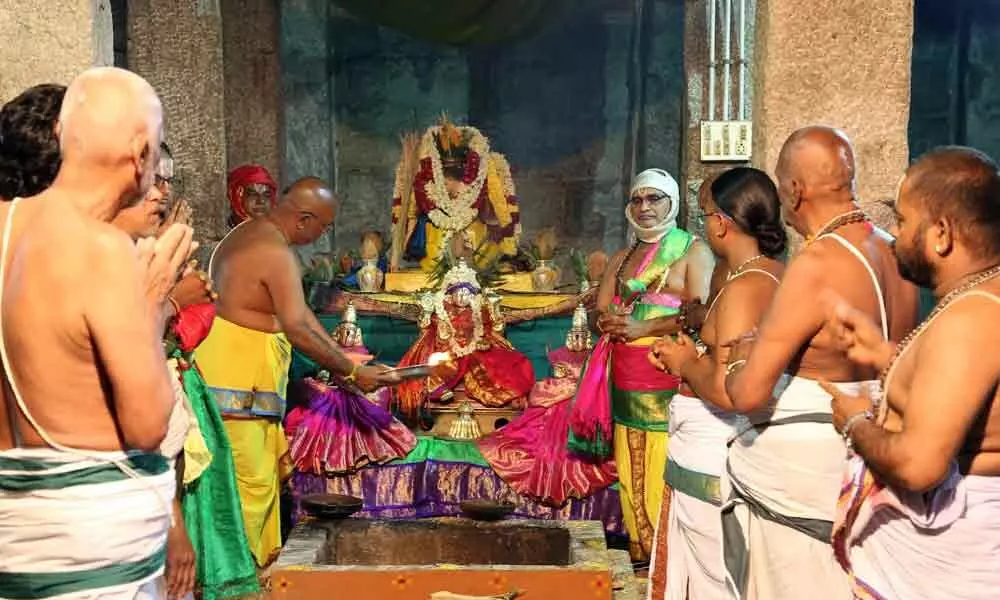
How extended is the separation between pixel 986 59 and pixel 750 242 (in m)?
9.28

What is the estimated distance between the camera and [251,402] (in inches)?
233

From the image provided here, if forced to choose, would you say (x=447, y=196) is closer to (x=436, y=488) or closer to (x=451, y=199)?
(x=451, y=199)

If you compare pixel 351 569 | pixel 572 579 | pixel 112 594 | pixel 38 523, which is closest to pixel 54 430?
pixel 38 523

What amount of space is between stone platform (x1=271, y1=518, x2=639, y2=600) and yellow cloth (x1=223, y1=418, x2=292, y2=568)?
1.85 ft

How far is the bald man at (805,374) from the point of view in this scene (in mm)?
3500

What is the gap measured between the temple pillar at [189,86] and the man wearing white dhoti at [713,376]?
14.0 feet

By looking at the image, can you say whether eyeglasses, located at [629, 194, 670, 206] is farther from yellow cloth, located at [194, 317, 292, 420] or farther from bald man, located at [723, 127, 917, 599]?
bald man, located at [723, 127, 917, 599]

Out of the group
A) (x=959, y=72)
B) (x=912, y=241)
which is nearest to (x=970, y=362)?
(x=912, y=241)

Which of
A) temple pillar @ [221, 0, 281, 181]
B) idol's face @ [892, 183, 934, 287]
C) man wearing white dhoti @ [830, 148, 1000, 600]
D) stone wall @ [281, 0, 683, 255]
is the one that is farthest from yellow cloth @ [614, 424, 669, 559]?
stone wall @ [281, 0, 683, 255]

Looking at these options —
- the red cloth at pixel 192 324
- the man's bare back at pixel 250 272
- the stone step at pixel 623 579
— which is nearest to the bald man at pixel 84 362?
the red cloth at pixel 192 324

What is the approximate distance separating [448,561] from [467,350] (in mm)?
2329

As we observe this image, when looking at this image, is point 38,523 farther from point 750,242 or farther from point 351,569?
point 750,242

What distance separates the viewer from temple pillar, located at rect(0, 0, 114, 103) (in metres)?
4.70

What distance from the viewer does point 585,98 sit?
44.3ft
